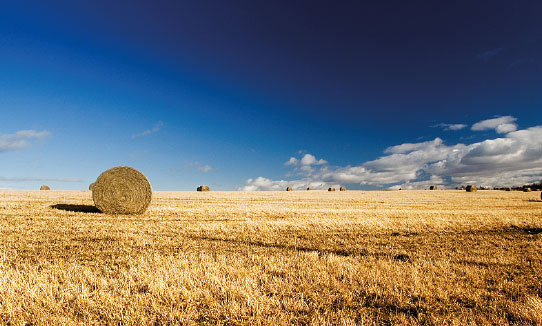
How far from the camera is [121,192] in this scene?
16984mm

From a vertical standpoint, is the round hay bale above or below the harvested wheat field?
above

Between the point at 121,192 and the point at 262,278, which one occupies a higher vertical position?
the point at 121,192

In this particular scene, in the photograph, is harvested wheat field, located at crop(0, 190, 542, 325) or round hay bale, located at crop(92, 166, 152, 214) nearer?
harvested wheat field, located at crop(0, 190, 542, 325)

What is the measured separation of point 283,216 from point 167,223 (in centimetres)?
578

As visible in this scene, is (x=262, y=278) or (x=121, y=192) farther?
(x=121, y=192)

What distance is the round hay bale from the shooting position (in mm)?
16672

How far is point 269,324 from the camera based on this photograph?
160 inches

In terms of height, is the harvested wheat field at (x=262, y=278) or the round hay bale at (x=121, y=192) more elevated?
the round hay bale at (x=121, y=192)

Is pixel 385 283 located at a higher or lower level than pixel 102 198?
lower

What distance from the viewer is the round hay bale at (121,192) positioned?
16.7 metres

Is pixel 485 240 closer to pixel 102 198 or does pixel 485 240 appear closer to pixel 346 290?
pixel 346 290

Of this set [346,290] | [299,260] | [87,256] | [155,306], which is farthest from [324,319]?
[87,256]

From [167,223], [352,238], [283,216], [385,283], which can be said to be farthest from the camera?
[283,216]

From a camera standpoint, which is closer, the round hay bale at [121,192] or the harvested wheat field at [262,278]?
the harvested wheat field at [262,278]
